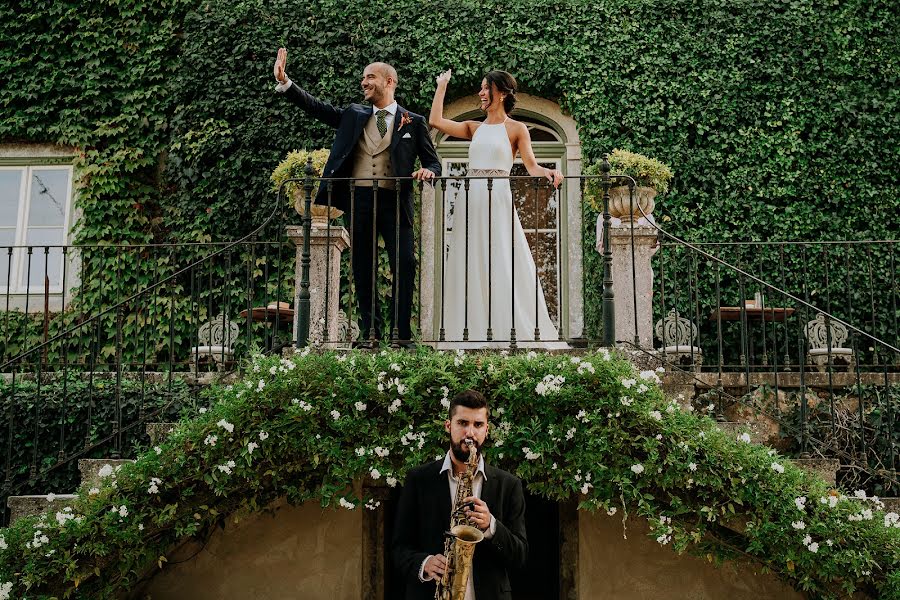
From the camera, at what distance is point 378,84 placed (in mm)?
6215

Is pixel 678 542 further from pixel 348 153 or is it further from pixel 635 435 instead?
pixel 348 153

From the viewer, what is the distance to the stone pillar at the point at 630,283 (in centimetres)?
625

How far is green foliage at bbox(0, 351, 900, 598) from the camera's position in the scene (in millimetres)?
4801

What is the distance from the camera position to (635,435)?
4918 millimetres

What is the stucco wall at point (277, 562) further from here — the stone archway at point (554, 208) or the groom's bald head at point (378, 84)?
the stone archway at point (554, 208)

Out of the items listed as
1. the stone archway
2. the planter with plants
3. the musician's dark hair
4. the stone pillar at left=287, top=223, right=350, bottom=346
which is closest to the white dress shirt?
the musician's dark hair

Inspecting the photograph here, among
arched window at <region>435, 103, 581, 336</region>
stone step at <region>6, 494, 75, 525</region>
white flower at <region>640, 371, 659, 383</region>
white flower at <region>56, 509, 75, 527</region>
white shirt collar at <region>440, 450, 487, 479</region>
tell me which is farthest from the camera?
arched window at <region>435, 103, 581, 336</region>

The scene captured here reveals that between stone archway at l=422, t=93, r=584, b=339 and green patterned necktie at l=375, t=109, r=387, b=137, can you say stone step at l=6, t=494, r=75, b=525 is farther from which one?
stone archway at l=422, t=93, r=584, b=339

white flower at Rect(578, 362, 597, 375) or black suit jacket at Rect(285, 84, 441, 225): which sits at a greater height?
black suit jacket at Rect(285, 84, 441, 225)

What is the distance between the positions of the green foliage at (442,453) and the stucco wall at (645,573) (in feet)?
3.28

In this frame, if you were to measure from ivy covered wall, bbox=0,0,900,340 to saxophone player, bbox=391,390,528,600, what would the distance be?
5.79 meters

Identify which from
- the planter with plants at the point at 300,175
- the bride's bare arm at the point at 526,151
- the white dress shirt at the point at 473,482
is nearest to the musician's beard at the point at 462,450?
the white dress shirt at the point at 473,482

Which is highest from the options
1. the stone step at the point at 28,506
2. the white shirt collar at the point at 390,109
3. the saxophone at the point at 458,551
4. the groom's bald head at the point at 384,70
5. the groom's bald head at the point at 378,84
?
the groom's bald head at the point at 384,70

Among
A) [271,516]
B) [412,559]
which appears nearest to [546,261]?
[271,516]
